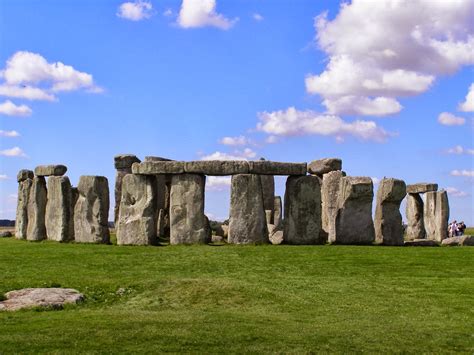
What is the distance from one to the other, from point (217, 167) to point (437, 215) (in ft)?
41.5

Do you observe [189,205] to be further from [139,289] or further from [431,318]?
[431,318]

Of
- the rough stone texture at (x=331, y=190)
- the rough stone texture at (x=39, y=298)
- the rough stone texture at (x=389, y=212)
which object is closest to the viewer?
the rough stone texture at (x=39, y=298)

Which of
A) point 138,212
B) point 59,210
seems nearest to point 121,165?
point 59,210

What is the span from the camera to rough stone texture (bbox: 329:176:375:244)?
26297 mm

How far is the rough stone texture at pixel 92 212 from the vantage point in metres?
26.5

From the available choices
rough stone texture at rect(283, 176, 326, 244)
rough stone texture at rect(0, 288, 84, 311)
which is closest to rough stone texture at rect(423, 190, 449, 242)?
rough stone texture at rect(283, 176, 326, 244)

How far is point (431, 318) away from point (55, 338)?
23.4 feet

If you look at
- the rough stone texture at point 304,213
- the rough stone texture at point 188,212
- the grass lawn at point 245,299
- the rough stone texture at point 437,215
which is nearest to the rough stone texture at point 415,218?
the rough stone texture at point 437,215

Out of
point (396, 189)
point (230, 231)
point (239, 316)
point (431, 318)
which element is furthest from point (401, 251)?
point (239, 316)

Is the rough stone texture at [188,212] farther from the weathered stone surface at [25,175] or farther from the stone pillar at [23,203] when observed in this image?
the weathered stone surface at [25,175]

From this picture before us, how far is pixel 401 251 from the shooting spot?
75.8ft

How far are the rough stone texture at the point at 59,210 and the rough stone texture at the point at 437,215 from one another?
17.1 metres

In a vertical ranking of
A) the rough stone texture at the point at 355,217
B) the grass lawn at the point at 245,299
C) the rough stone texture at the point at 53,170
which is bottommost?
the grass lawn at the point at 245,299

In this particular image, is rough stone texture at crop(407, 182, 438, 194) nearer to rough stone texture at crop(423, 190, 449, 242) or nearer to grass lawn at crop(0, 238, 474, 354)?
rough stone texture at crop(423, 190, 449, 242)
